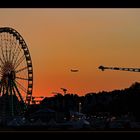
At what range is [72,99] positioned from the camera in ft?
452

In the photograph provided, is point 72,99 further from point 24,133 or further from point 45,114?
point 24,133

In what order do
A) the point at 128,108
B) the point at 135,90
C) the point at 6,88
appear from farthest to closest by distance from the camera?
the point at 135,90 < the point at 128,108 < the point at 6,88

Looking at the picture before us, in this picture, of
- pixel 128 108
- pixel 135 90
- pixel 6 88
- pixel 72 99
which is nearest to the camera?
pixel 6 88

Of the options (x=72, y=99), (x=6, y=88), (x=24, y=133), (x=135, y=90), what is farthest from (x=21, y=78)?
(x=72, y=99)

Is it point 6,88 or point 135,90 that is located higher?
point 135,90

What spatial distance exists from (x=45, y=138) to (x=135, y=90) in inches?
4263
